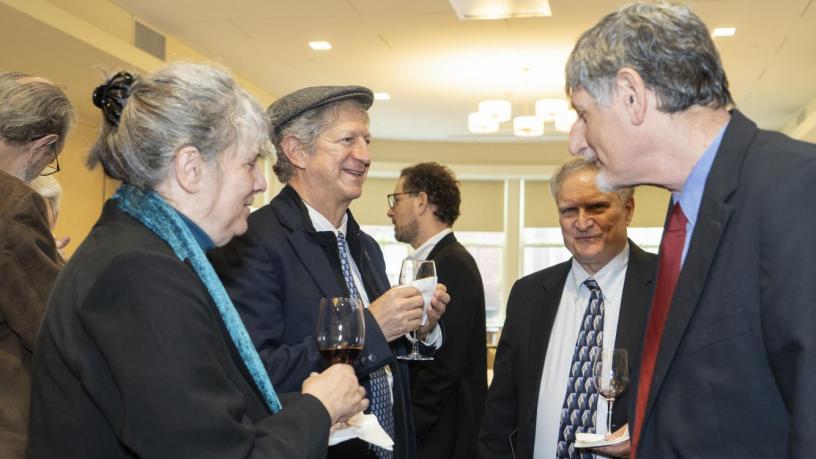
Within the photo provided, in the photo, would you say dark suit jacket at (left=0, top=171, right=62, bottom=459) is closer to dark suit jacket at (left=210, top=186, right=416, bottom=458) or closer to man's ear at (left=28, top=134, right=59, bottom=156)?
man's ear at (left=28, top=134, right=59, bottom=156)

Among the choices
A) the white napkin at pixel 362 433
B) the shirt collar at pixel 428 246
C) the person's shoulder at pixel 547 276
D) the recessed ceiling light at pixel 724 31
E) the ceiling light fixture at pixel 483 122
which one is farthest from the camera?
the ceiling light fixture at pixel 483 122

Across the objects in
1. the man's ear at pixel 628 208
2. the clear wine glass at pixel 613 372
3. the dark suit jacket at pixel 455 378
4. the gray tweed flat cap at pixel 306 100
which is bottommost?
the dark suit jacket at pixel 455 378

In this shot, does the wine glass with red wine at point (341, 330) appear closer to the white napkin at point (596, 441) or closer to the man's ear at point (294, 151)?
the white napkin at point (596, 441)

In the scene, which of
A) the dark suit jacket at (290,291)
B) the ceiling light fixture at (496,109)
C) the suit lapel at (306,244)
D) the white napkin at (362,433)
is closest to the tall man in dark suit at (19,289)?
the dark suit jacket at (290,291)

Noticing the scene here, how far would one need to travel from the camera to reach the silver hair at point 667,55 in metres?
1.42

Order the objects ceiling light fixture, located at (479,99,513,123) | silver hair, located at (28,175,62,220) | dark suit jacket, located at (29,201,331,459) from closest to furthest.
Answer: dark suit jacket, located at (29,201,331,459) → silver hair, located at (28,175,62,220) → ceiling light fixture, located at (479,99,513,123)

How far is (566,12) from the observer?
6.57 metres

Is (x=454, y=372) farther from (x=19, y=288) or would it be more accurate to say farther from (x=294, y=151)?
(x=19, y=288)

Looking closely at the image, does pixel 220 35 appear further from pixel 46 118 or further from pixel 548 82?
pixel 46 118

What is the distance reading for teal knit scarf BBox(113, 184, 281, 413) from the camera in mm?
1368

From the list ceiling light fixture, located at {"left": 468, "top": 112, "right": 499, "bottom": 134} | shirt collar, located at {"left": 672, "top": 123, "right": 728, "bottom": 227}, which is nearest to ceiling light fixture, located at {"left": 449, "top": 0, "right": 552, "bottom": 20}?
ceiling light fixture, located at {"left": 468, "top": 112, "right": 499, "bottom": 134}

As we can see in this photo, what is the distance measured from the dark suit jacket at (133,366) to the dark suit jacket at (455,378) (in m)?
2.19

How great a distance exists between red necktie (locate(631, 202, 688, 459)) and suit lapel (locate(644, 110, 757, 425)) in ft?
Answer: 0.31

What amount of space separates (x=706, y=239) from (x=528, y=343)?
1267 mm
